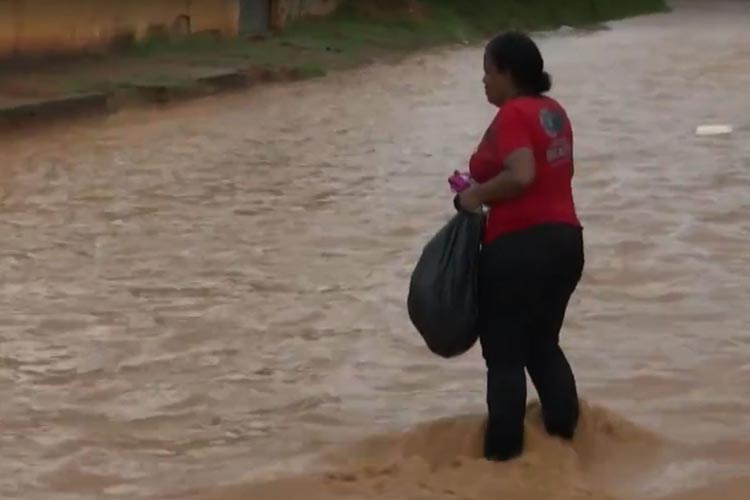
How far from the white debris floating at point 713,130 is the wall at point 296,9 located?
12796mm

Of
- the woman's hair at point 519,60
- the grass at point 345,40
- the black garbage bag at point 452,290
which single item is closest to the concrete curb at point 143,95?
the grass at point 345,40

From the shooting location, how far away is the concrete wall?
1956cm

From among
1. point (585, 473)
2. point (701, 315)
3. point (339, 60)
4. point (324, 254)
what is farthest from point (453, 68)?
point (585, 473)

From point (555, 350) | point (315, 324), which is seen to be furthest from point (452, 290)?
point (315, 324)

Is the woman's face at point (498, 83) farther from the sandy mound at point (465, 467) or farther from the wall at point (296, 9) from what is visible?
the wall at point (296, 9)

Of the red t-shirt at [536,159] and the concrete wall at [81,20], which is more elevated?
the red t-shirt at [536,159]

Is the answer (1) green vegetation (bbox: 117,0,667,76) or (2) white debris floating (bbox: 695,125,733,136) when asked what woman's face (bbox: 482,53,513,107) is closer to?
(2) white debris floating (bbox: 695,125,733,136)

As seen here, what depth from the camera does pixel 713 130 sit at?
51.7 feet

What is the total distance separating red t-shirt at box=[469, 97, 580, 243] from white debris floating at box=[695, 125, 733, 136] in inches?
428

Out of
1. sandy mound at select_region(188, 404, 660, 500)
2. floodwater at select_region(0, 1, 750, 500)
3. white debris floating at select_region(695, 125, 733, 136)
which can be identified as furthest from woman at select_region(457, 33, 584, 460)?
white debris floating at select_region(695, 125, 733, 136)

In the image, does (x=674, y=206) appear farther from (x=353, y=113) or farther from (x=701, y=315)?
(x=353, y=113)

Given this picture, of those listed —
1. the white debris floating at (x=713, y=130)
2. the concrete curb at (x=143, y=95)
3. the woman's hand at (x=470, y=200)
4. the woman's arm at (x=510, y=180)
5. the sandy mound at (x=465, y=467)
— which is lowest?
the concrete curb at (x=143, y=95)

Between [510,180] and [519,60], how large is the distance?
1.41 feet

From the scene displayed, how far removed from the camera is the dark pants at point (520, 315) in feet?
16.2
